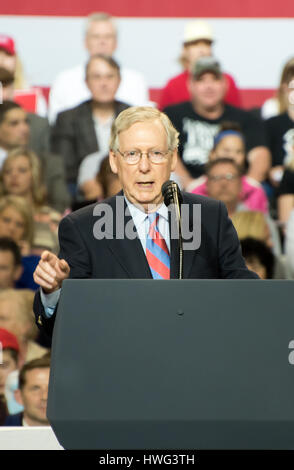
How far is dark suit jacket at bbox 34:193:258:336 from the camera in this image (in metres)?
2.26

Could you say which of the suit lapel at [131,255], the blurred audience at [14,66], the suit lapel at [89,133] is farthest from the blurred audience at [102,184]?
the suit lapel at [131,255]

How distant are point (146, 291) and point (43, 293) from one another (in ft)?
1.53

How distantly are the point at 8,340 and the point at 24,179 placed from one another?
1233 mm

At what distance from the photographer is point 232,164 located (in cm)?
498

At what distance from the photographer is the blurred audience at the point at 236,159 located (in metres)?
5.06

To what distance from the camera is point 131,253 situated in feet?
7.43

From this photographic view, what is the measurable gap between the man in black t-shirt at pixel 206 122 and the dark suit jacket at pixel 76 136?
0.40m

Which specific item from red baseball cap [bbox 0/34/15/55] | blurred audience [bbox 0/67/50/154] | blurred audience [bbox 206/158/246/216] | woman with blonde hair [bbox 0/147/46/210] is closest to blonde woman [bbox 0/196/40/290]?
woman with blonde hair [bbox 0/147/46/210]

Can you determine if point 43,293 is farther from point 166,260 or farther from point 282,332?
point 282,332

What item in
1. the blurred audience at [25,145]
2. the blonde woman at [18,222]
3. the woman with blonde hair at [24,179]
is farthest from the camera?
the blurred audience at [25,145]

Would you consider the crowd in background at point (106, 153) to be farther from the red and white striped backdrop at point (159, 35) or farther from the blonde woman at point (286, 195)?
the red and white striped backdrop at point (159, 35)

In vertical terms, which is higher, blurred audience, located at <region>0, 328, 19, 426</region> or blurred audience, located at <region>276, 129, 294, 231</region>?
blurred audience, located at <region>276, 129, 294, 231</region>

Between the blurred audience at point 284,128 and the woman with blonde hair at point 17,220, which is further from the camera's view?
the blurred audience at point 284,128

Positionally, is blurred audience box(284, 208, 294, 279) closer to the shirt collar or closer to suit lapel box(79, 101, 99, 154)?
suit lapel box(79, 101, 99, 154)
